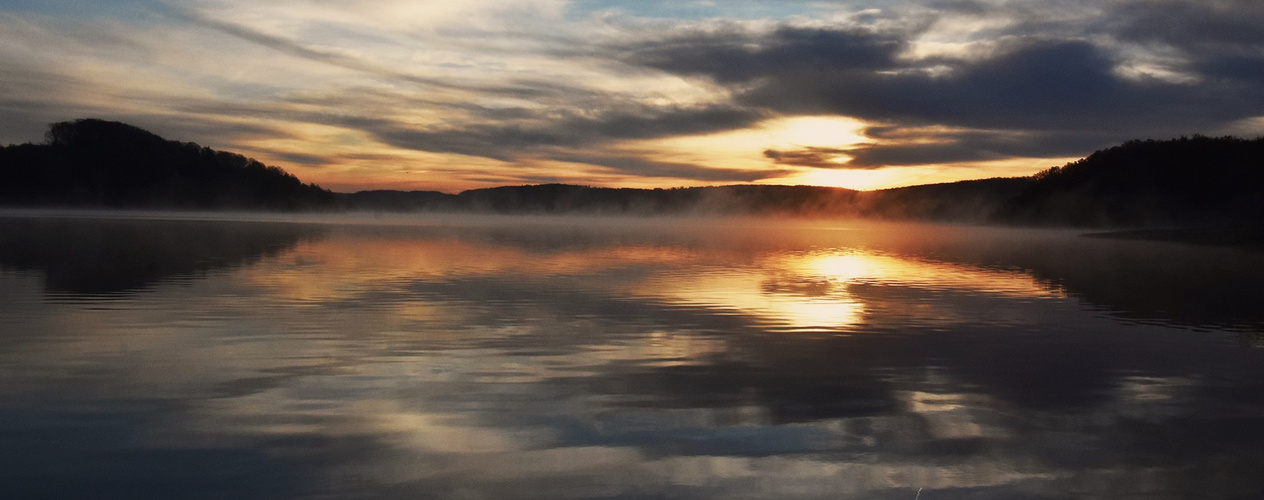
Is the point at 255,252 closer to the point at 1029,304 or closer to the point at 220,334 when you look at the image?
the point at 220,334

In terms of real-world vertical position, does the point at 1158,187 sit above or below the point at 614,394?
above

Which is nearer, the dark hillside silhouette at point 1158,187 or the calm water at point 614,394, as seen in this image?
the calm water at point 614,394

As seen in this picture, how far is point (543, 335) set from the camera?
18562 mm

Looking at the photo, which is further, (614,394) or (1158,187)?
(1158,187)

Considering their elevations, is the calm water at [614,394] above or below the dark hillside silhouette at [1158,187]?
below

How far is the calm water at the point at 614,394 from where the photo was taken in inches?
364

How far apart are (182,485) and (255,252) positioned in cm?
3900

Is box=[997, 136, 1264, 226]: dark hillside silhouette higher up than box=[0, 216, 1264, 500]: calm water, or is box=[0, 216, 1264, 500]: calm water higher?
box=[997, 136, 1264, 226]: dark hillside silhouette

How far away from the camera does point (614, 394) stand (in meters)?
13.0

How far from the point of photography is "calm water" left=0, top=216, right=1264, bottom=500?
925 centimetres

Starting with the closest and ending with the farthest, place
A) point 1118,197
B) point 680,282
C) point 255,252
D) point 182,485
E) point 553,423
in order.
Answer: point 182,485 < point 553,423 < point 680,282 < point 255,252 < point 1118,197

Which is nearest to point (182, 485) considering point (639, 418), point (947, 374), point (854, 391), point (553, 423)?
point (553, 423)

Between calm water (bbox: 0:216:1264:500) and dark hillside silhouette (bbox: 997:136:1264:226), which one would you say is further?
dark hillside silhouette (bbox: 997:136:1264:226)

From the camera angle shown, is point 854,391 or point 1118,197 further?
point 1118,197
